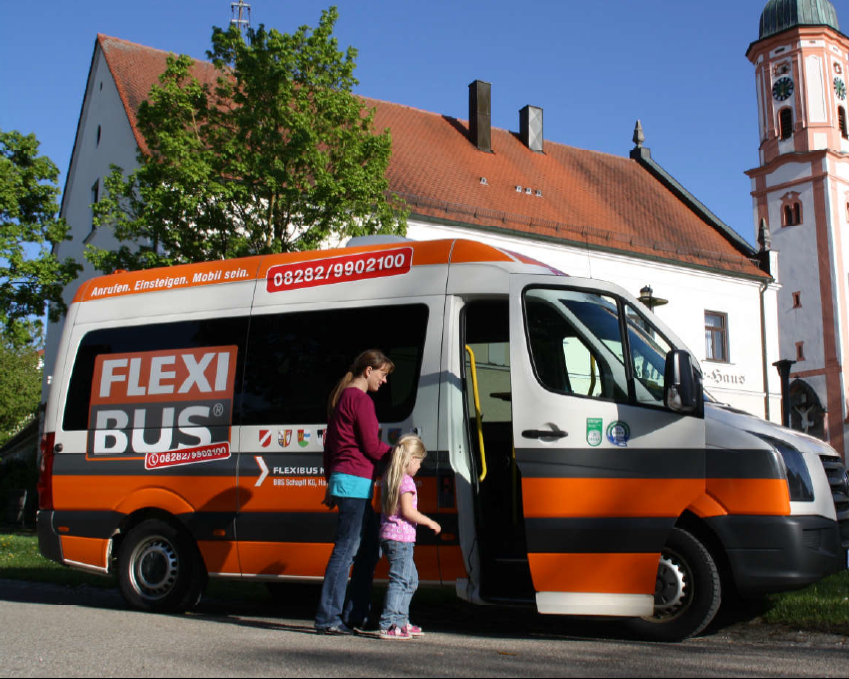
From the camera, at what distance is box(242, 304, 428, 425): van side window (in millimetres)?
6797

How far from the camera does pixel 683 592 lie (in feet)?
19.8

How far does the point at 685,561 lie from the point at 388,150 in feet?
38.8

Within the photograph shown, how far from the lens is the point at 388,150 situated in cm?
1661

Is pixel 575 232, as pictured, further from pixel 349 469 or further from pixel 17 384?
pixel 17 384

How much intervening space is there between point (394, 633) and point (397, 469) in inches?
41.2

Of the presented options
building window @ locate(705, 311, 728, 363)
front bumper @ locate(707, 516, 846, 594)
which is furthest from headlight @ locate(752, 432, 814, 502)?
building window @ locate(705, 311, 728, 363)

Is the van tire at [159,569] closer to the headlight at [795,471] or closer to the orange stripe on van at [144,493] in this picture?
the orange stripe on van at [144,493]

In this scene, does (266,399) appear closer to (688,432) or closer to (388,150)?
(688,432)

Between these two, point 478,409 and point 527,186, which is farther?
point 527,186

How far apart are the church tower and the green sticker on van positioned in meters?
47.5

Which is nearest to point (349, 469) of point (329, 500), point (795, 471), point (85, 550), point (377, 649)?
point (329, 500)

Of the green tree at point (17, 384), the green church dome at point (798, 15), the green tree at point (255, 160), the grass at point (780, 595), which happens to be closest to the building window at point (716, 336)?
the green tree at point (255, 160)

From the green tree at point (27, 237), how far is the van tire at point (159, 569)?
14040 mm

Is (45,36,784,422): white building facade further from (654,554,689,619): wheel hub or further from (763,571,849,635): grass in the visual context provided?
(654,554,689,619): wheel hub
